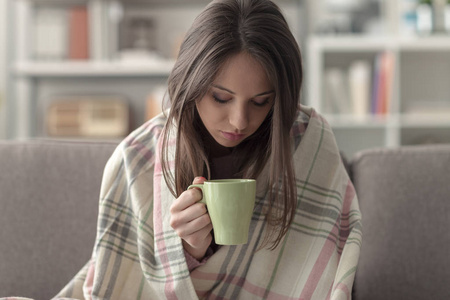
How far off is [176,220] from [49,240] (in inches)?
21.5

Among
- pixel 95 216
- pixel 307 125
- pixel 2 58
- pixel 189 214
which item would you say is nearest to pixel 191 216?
pixel 189 214

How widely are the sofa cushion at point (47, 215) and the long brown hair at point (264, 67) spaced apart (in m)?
0.35

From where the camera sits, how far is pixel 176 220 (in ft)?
3.28

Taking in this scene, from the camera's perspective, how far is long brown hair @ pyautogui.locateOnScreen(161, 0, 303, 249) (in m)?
1.01

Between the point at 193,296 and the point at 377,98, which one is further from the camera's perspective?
the point at 377,98

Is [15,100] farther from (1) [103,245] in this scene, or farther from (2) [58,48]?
(1) [103,245]

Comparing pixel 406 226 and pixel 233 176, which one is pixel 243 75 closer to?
pixel 233 176

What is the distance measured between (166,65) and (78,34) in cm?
51

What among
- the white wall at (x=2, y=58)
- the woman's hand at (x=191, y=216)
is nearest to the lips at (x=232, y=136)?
the woman's hand at (x=191, y=216)

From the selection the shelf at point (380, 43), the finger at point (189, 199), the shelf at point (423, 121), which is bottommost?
the finger at point (189, 199)

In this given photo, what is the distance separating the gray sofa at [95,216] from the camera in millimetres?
1348

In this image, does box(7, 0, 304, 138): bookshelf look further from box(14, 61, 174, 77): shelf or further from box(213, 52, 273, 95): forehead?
box(213, 52, 273, 95): forehead

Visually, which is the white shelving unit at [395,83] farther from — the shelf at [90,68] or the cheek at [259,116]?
the cheek at [259,116]

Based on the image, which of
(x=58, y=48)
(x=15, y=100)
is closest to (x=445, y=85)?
(x=58, y=48)
